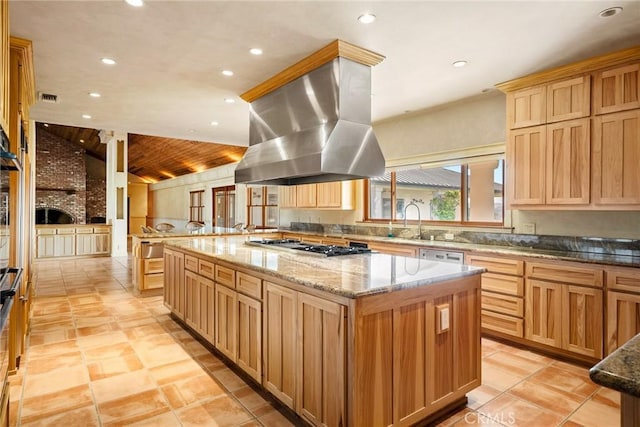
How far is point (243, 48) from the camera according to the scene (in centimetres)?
302

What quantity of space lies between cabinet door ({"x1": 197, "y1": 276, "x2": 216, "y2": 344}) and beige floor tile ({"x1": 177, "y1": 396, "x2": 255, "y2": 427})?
2.50ft

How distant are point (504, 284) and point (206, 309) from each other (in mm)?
2767

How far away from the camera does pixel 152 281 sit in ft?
17.6

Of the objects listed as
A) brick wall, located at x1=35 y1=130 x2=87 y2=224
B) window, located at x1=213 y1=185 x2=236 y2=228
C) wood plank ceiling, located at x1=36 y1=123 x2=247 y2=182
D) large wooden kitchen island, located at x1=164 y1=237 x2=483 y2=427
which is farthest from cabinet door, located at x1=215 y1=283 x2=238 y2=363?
brick wall, located at x1=35 y1=130 x2=87 y2=224

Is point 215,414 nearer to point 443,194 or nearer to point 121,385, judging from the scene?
point 121,385

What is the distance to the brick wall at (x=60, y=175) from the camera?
1164 cm

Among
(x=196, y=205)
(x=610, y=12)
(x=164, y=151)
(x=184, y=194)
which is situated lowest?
(x=196, y=205)

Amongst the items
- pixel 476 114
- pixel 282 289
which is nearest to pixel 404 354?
pixel 282 289

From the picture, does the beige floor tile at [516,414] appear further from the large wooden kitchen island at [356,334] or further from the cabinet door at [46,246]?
the cabinet door at [46,246]

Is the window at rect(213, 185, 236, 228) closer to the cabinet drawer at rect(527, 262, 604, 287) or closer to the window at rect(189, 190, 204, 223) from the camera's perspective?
the window at rect(189, 190, 204, 223)

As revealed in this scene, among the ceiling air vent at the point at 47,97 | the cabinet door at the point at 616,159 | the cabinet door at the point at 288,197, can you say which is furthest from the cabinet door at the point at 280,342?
the cabinet door at the point at 288,197

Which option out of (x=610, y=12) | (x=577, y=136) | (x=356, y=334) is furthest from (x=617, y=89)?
(x=356, y=334)

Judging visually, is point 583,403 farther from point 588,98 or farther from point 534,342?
point 588,98

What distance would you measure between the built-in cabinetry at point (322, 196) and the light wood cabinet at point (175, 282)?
2405 millimetres
